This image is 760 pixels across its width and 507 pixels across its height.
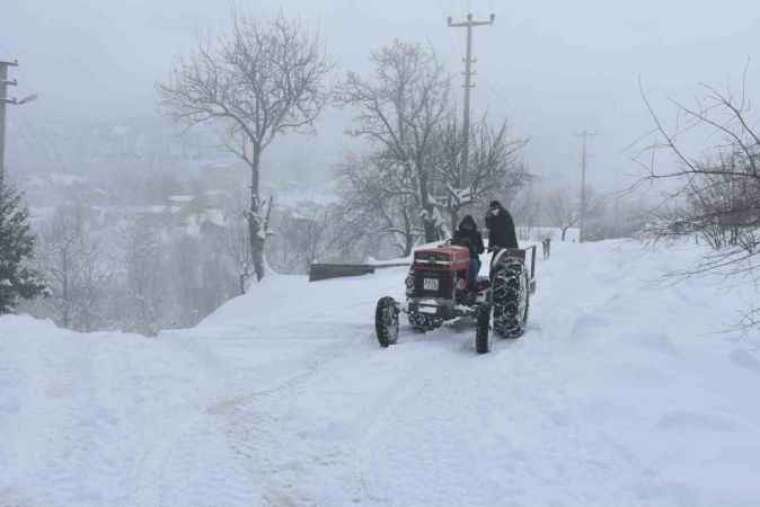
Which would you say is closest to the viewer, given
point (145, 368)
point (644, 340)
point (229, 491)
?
point (229, 491)

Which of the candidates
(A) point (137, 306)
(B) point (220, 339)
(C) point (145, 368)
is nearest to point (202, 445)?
(C) point (145, 368)

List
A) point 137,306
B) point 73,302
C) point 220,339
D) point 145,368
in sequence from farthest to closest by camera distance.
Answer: point 137,306
point 73,302
point 220,339
point 145,368

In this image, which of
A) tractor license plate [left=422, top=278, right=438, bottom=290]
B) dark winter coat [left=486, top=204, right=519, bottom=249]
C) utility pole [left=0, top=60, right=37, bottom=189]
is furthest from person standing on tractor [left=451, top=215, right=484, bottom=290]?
utility pole [left=0, top=60, right=37, bottom=189]

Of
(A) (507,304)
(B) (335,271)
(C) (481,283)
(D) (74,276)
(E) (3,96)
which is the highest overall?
(E) (3,96)

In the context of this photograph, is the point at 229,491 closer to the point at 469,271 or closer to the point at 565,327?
the point at 469,271

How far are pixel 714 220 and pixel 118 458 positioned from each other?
4678mm

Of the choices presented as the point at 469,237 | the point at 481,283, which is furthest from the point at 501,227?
the point at 481,283

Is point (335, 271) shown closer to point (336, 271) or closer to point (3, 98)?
point (336, 271)

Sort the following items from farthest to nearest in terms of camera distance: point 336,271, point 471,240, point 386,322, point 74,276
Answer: point 74,276 → point 336,271 → point 471,240 → point 386,322

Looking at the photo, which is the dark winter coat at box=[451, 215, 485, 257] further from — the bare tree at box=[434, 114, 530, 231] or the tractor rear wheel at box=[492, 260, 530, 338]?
the bare tree at box=[434, 114, 530, 231]

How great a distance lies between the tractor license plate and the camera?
9562mm

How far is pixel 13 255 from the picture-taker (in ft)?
95.9

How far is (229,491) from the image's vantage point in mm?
4832

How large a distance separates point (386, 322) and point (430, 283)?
94cm
